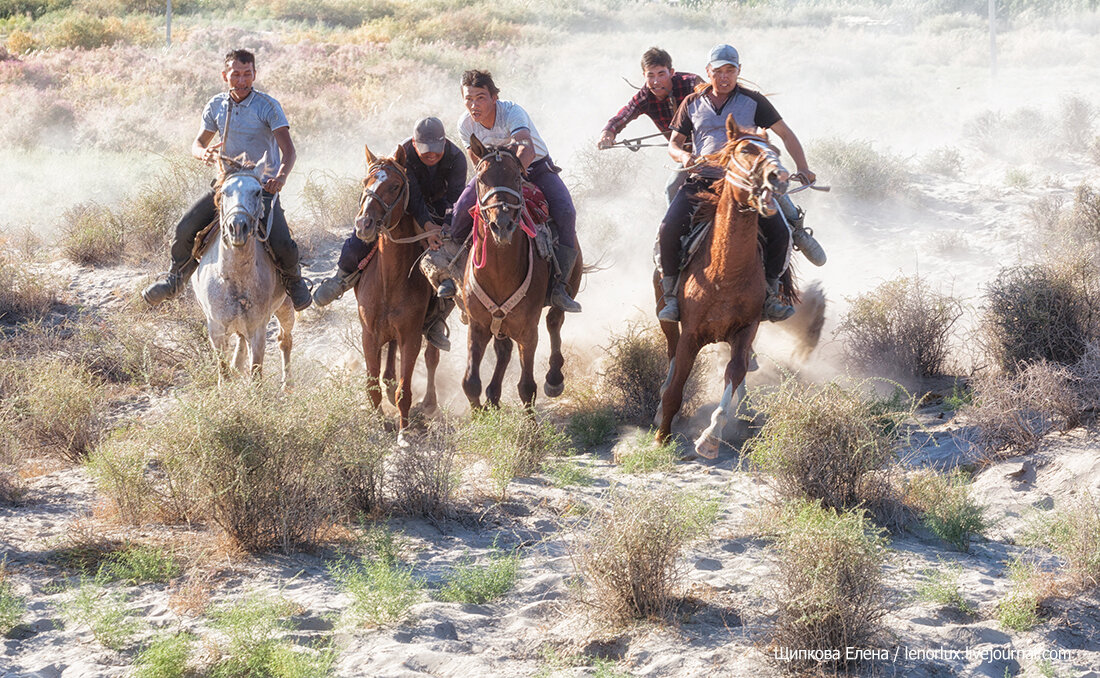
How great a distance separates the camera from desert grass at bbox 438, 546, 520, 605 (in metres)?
5.56

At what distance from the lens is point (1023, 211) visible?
558 inches

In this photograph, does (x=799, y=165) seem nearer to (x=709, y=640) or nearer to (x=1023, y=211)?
(x=709, y=640)

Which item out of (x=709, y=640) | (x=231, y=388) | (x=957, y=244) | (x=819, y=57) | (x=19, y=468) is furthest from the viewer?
(x=819, y=57)

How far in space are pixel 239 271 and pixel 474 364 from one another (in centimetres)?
202

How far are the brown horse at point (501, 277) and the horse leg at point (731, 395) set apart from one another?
165 cm

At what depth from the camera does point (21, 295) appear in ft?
41.2

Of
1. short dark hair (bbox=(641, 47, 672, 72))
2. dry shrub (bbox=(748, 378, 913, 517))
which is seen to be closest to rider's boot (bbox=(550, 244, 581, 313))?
short dark hair (bbox=(641, 47, 672, 72))

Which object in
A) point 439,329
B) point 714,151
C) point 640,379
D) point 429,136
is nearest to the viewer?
point 714,151

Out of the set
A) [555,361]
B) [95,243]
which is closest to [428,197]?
[555,361]

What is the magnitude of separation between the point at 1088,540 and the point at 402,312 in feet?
17.5

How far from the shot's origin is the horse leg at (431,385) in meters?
9.41

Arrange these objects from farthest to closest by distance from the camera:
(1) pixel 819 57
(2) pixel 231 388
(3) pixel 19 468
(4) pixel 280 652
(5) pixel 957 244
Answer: (1) pixel 819 57 → (5) pixel 957 244 → (3) pixel 19 468 → (2) pixel 231 388 → (4) pixel 280 652

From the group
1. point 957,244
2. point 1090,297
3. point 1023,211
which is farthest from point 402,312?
point 1023,211

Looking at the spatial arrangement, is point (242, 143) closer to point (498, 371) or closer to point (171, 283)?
point (171, 283)
